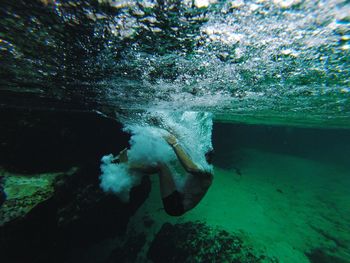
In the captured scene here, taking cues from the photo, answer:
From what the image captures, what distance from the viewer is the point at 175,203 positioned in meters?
3.94

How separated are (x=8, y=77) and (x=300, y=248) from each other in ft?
51.3

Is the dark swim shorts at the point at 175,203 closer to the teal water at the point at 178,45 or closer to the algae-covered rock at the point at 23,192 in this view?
the teal water at the point at 178,45

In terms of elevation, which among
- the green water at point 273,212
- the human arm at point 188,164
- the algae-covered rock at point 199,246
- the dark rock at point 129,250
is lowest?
the dark rock at point 129,250

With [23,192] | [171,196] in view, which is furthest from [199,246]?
[23,192]

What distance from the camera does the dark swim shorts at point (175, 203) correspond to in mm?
3904

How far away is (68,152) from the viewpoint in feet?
31.8

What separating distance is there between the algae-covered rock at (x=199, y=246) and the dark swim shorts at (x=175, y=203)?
533 cm

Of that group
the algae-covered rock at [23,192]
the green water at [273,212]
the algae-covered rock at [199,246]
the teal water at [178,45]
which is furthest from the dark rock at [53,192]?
the algae-covered rock at [199,246]

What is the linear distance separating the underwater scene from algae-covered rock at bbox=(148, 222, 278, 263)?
57mm

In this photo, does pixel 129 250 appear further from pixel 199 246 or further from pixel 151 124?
pixel 151 124

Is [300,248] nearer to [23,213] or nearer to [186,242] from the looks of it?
[186,242]


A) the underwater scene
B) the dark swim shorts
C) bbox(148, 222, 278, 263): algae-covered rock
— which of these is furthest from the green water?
the dark swim shorts

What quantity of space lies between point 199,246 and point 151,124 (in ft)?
31.6

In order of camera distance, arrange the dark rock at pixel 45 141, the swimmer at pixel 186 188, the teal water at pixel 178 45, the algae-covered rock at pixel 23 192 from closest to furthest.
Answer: the teal water at pixel 178 45, the swimmer at pixel 186 188, the algae-covered rock at pixel 23 192, the dark rock at pixel 45 141
